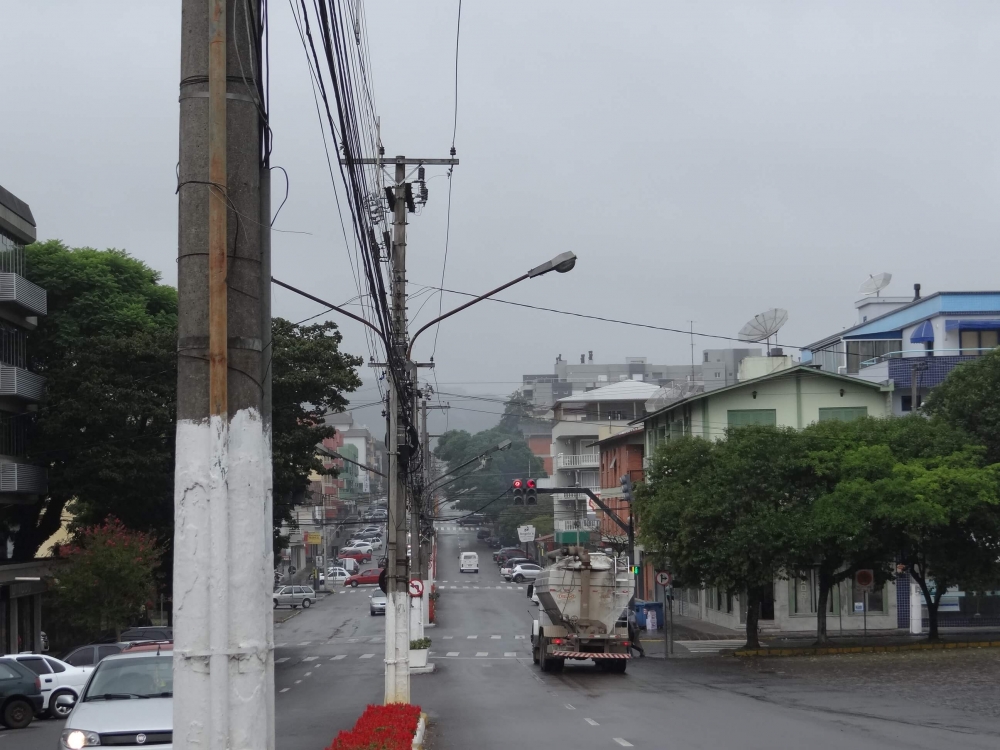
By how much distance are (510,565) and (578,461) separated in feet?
32.8

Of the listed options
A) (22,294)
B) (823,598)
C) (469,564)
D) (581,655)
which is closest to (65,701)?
(581,655)

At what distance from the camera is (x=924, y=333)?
55250mm

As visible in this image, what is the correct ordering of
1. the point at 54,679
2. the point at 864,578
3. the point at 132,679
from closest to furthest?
the point at 132,679 → the point at 54,679 → the point at 864,578

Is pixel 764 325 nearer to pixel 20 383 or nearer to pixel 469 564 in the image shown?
pixel 20 383

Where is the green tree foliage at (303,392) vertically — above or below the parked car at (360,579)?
above

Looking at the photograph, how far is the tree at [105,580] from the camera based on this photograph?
127 feet

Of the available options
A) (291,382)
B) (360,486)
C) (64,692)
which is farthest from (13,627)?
(360,486)

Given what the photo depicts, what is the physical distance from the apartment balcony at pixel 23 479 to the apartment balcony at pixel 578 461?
5036 cm

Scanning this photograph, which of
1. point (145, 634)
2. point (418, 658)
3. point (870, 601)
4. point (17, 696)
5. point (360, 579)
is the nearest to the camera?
point (17, 696)

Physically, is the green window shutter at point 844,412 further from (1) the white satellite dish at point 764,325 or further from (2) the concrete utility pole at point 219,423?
(2) the concrete utility pole at point 219,423

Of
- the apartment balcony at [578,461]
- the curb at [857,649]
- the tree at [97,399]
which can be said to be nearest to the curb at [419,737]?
the curb at [857,649]

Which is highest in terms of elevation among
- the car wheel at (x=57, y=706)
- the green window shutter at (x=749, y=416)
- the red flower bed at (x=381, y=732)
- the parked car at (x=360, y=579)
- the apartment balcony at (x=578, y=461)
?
the green window shutter at (x=749, y=416)

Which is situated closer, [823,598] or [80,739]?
[80,739]

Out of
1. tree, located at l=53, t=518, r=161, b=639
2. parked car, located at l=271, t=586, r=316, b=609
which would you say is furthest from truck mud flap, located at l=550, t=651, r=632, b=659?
parked car, located at l=271, t=586, r=316, b=609
